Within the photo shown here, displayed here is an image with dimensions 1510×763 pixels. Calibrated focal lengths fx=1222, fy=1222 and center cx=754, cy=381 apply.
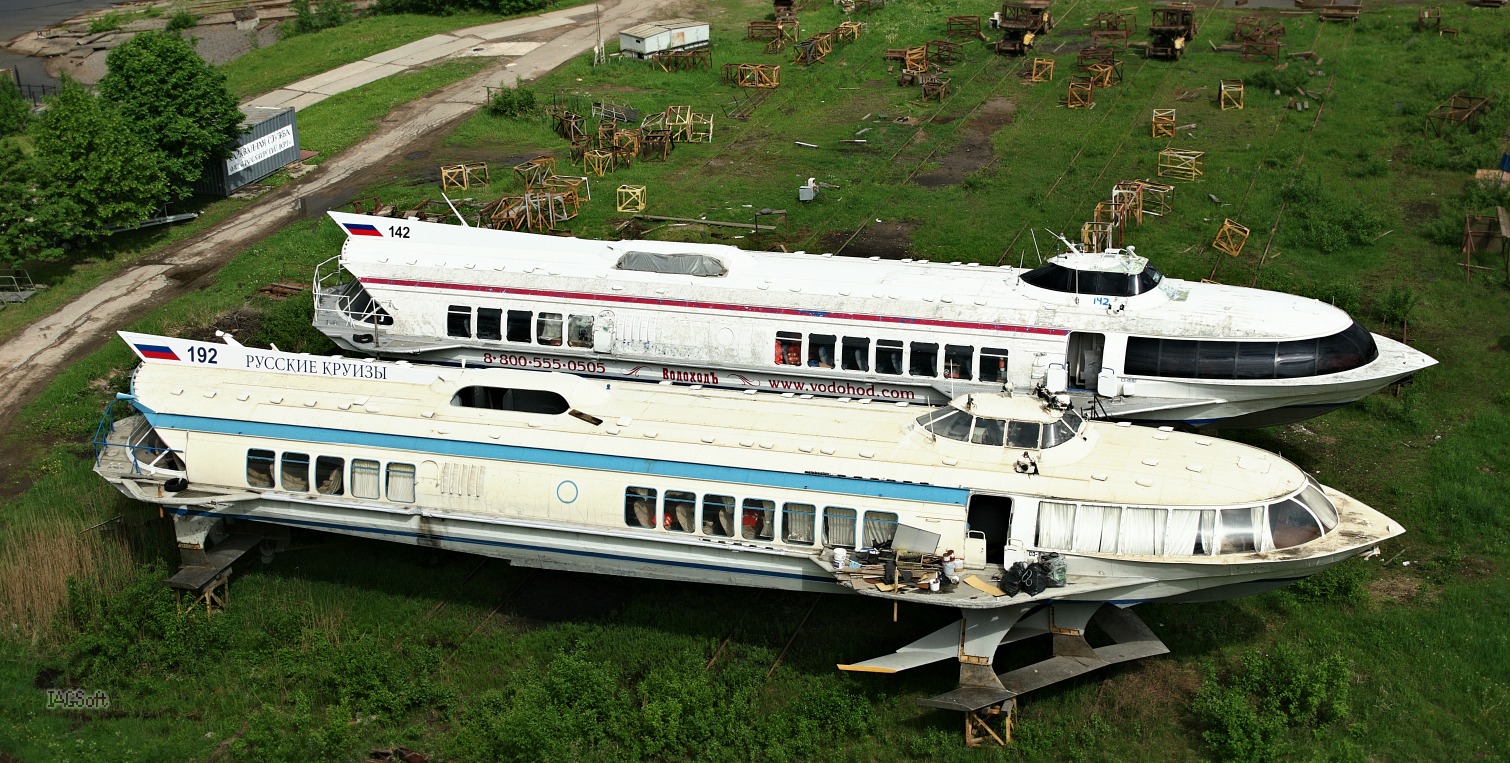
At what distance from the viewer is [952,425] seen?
18.5 meters

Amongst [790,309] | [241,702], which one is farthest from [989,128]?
[241,702]

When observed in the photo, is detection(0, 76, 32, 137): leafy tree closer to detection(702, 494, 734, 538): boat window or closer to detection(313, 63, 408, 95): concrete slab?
detection(313, 63, 408, 95): concrete slab

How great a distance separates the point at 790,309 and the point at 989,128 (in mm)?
21179

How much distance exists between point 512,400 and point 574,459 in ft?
11.7

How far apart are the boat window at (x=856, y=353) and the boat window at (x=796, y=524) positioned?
18.3 feet

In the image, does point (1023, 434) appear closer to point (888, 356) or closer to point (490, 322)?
point (888, 356)

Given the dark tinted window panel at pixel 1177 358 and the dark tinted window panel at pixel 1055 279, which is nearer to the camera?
the dark tinted window panel at pixel 1177 358

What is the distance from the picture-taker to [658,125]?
40.8 m

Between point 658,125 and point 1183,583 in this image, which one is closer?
point 1183,583

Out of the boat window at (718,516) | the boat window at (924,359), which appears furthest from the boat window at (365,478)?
the boat window at (924,359)

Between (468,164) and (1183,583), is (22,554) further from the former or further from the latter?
(468,164)

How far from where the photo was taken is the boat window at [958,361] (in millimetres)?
22453

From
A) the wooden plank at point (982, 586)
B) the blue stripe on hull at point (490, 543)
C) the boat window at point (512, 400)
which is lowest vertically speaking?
the blue stripe on hull at point (490, 543)

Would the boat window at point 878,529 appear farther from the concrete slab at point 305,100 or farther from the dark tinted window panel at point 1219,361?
the concrete slab at point 305,100
